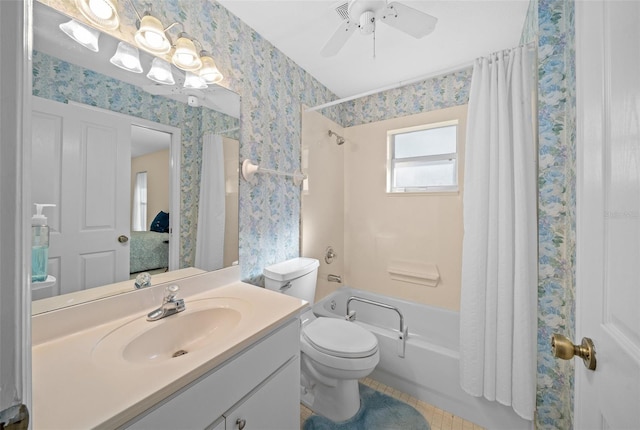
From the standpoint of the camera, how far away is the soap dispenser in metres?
0.83

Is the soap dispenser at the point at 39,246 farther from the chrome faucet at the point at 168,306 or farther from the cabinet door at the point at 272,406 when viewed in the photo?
the cabinet door at the point at 272,406

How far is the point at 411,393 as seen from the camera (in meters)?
1.68

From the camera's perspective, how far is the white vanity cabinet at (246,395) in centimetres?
67

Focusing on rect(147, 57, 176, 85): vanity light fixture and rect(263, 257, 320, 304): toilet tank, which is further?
rect(263, 257, 320, 304): toilet tank

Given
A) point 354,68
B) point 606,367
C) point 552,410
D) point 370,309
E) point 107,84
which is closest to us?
point 606,367

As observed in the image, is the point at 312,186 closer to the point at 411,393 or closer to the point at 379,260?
the point at 379,260

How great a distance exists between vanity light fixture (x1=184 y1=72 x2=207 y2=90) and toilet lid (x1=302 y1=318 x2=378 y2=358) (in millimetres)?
1508

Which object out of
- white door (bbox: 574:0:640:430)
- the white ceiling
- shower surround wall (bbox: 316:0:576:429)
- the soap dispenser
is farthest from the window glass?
the soap dispenser

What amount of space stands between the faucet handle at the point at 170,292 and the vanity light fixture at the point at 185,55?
1.03m

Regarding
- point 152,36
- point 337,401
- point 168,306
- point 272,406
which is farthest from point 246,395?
point 152,36

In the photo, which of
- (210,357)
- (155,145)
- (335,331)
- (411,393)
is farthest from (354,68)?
(411,393)

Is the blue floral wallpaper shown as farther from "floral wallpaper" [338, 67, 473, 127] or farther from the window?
the window

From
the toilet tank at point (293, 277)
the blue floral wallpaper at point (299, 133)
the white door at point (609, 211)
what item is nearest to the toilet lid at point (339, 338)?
the toilet tank at point (293, 277)

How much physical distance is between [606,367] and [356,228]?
2.14 meters
